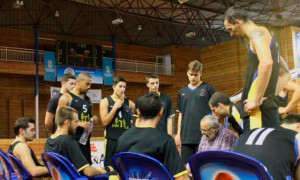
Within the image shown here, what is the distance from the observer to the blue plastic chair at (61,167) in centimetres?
315

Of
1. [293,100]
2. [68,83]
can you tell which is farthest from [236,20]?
[68,83]

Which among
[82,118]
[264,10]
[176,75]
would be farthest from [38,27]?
[82,118]

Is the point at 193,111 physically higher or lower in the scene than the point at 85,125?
higher

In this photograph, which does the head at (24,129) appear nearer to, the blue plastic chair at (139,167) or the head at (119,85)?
A: the head at (119,85)

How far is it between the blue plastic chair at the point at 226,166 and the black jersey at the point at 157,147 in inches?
21.2

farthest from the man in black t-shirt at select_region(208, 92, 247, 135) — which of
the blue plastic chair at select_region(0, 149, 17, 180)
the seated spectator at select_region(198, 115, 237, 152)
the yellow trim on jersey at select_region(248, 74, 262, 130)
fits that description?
the blue plastic chair at select_region(0, 149, 17, 180)

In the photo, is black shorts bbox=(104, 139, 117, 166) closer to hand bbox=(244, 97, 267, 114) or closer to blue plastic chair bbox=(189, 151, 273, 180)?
hand bbox=(244, 97, 267, 114)

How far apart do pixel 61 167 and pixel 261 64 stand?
189 centimetres

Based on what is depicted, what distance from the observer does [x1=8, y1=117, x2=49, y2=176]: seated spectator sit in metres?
4.30

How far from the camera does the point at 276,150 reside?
7.65 ft

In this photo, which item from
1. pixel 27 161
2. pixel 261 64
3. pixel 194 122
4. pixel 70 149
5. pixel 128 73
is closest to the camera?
pixel 261 64

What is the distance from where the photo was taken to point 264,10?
24969 millimetres

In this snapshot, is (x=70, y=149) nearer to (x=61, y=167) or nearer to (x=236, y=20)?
(x=61, y=167)

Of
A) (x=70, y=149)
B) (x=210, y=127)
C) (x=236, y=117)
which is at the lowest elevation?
(x=70, y=149)
